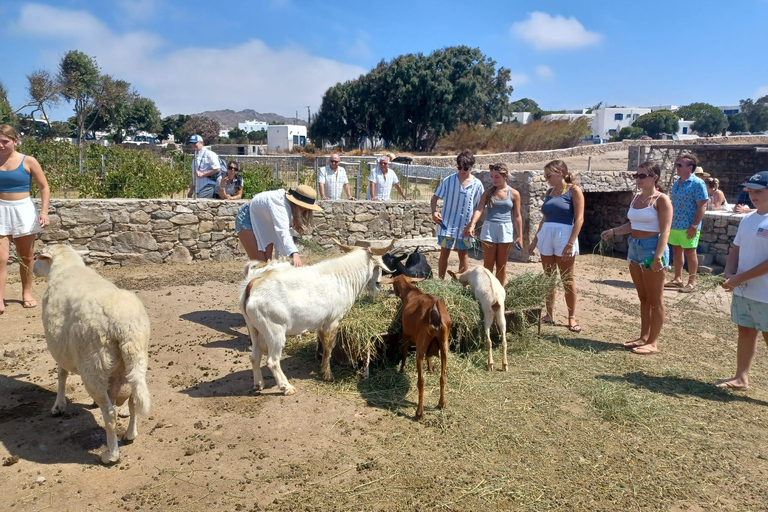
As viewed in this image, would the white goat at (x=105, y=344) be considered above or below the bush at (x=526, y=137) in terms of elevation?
below

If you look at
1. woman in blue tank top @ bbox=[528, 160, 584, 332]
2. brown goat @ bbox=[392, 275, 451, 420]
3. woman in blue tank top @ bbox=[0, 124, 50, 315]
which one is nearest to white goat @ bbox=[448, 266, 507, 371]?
brown goat @ bbox=[392, 275, 451, 420]

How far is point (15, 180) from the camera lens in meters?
6.18

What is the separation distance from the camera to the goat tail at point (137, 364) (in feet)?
11.3

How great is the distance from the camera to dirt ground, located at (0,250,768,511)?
3.37 m

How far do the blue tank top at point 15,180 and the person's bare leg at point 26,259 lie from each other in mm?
569

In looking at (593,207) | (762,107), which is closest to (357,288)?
(593,207)

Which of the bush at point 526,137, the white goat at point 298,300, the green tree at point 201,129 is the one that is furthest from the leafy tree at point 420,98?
the white goat at point 298,300

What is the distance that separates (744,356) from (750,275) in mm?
847

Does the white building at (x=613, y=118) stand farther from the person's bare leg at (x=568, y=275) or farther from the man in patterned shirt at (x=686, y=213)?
the person's bare leg at (x=568, y=275)

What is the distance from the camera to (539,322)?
614 centimetres

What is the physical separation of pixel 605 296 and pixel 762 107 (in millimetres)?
91939

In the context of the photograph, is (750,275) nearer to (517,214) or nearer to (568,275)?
(568,275)

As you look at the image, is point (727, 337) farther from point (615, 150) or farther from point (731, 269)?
point (615, 150)

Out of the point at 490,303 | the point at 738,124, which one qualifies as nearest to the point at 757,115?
the point at 738,124
